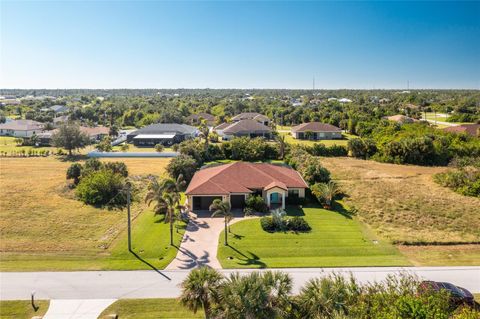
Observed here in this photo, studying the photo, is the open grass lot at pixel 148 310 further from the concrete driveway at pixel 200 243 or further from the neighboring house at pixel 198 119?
the neighboring house at pixel 198 119

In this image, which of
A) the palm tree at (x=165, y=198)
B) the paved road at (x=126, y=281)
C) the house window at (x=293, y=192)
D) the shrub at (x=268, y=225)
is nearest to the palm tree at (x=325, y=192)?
the house window at (x=293, y=192)

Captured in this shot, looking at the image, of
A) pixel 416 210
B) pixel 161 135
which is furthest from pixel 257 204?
pixel 161 135

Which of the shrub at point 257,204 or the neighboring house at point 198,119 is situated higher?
the neighboring house at point 198,119

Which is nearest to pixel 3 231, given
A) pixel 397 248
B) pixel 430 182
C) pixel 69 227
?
pixel 69 227

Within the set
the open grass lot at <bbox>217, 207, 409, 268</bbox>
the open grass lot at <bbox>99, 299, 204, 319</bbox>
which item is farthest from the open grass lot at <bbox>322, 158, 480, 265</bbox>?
the open grass lot at <bbox>99, 299, 204, 319</bbox>

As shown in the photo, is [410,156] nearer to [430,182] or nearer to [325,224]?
[430,182]

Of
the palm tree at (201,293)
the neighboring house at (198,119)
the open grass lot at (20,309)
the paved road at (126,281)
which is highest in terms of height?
the neighboring house at (198,119)

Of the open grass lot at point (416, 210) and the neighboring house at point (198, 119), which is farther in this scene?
the neighboring house at point (198, 119)

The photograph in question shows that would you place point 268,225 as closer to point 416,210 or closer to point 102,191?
point 416,210
